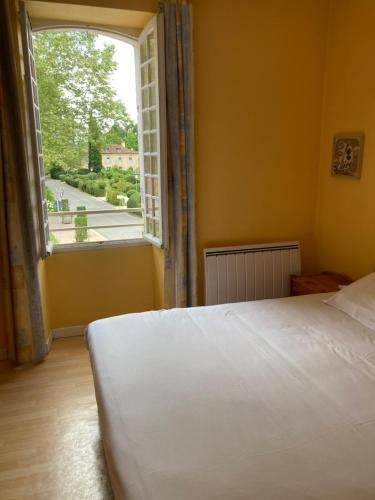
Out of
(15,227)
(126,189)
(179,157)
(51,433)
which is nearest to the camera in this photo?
(51,433)

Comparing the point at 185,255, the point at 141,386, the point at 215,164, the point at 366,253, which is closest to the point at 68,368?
the point at 185,255

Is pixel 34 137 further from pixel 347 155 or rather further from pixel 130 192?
pixel 347 155

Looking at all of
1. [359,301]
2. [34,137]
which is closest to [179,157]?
[34,137]

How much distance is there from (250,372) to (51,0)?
2.67m

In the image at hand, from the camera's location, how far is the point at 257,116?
3.19m

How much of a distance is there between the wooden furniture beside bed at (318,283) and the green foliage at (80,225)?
6.05 feet

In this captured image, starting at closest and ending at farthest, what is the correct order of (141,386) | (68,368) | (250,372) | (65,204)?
(141,386), (250,372), (68,368), (65,204)

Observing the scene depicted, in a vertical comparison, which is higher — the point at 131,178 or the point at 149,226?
the point at 131,178


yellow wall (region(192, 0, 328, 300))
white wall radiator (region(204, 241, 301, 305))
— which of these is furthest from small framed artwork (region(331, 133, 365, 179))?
white wall radiator (region(204, 241, 301, 305))

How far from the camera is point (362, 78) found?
286 cm

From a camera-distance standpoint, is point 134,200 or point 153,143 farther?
point 134,200

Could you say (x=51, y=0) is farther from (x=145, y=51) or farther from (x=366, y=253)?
(x=366, y=253)

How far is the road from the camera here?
3.47m

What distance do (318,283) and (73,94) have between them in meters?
2.48
